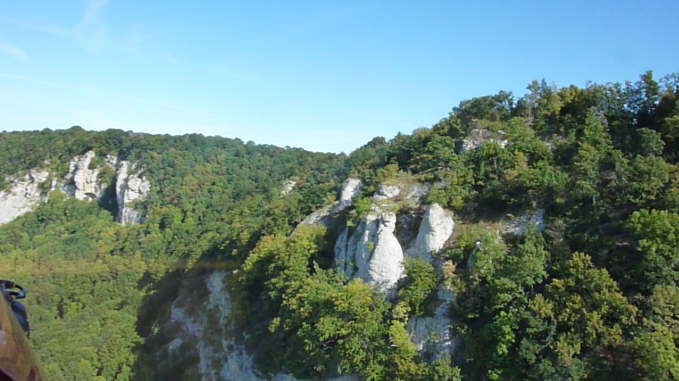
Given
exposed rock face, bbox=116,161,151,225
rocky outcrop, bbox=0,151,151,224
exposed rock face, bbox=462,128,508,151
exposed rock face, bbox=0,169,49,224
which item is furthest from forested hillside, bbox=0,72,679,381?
exposed rock face, bbox=0,169,49,224

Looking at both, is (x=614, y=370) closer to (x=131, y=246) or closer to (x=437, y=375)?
(x=437, y=375)

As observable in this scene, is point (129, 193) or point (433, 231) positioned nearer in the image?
point (433, 231)

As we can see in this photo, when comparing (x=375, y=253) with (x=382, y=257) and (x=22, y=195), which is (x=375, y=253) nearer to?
(x=382, y=257)

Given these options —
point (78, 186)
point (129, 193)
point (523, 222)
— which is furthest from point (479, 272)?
point (78, 186)

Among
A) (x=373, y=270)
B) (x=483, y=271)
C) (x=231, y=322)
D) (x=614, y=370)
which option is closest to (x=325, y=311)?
(x=373, y=270)

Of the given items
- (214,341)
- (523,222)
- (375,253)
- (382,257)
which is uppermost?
(523,222)

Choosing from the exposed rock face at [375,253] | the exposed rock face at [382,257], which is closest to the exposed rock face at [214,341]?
the exposed rock face at [375,253]
